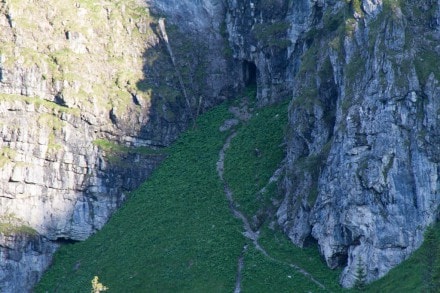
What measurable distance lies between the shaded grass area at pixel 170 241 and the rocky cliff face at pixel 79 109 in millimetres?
2880

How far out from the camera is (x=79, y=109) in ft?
497

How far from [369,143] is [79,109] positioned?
43708mm

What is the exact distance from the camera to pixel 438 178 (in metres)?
118

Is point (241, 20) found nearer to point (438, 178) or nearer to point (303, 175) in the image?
point (303, 175)

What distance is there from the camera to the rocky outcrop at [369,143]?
389 feet

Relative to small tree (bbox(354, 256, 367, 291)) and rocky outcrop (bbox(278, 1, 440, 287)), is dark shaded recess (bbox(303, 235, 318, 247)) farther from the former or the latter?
small tree (bbox(354, 256, 367, 291))

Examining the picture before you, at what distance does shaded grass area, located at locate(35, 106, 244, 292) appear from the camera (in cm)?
13038

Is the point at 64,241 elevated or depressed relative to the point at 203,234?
depressed

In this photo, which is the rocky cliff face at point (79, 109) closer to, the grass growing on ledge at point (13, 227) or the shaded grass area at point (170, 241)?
the grass growing on ledge at point (13, 227)

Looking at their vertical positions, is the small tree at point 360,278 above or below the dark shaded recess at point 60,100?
below

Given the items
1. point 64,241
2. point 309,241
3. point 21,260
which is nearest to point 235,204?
point 309,241

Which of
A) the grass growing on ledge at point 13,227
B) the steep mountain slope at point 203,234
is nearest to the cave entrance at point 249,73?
the steep mountain slope at point 203,234

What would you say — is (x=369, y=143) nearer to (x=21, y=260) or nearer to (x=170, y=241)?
(x=170, y=241)

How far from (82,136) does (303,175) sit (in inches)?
1302
